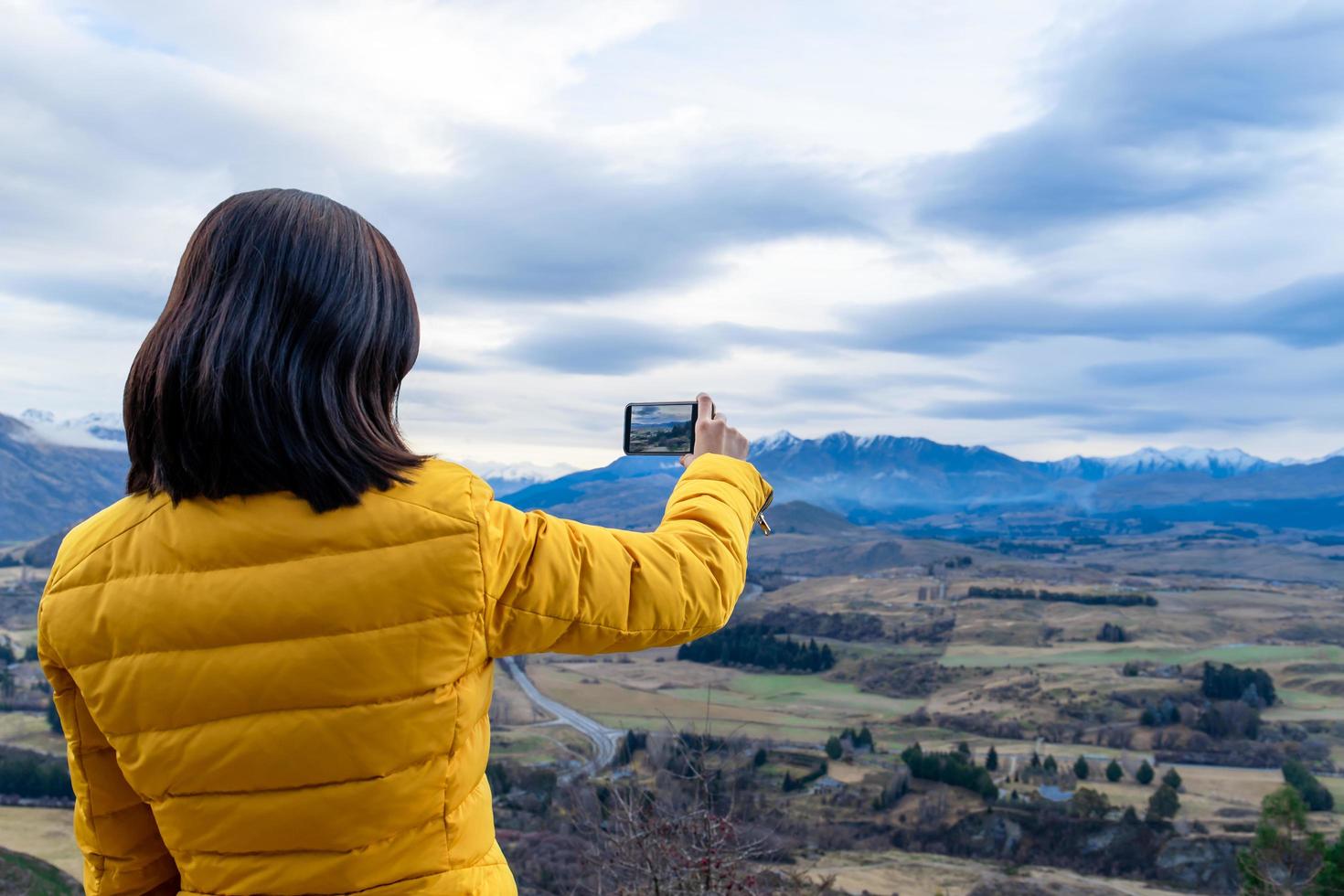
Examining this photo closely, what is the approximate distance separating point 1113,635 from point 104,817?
81.7 meters

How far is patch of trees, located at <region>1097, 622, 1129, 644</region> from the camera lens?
7175cm

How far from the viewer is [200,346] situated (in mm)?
1412

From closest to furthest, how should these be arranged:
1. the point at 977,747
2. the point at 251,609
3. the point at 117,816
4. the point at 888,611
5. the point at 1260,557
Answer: the point at 251,609 → the point at 117,816 → the point at 977,747 → the point at 888,611 → the point at 1260,557

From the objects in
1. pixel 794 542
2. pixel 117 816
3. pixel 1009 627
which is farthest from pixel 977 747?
pixel 794 542

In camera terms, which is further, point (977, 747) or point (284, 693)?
point (977, 747)

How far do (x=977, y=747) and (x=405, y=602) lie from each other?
51.4m

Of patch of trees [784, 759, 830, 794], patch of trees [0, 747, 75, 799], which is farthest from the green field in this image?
patch of trees [0, 747, 75, 799]

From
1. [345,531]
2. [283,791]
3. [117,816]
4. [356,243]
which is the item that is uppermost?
[356,243]

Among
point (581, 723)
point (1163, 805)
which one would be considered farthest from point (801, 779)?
point (1163, 805)

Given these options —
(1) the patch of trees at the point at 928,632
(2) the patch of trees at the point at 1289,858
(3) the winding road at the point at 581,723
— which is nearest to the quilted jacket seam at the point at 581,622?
(2) the patch of trees at the point at 1289,858

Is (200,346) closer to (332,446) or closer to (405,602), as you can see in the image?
(332,446)

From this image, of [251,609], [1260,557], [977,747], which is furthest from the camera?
[1260,557]

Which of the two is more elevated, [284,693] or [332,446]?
[332,446]

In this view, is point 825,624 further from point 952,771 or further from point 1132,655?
point 952,771
